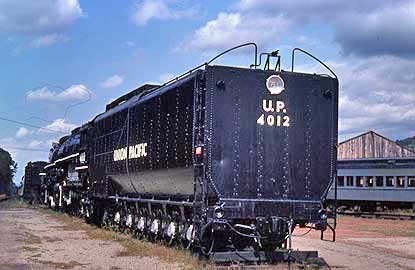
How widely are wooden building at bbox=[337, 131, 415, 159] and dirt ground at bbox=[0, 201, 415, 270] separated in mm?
41743

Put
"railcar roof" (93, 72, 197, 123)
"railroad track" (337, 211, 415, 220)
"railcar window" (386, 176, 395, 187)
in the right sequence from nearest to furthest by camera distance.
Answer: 1. "railcar roof" (93, 72, 197, 123)
2. "railroad track" (337, 211, 415, 220)
3. "railcar window" (386, 176, 395, 187)

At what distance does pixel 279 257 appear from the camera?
1230 centimetres

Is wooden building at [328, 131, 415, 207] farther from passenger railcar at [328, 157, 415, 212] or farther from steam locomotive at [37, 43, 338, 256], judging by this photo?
steam locomotive at [37, 43, 338, 256]

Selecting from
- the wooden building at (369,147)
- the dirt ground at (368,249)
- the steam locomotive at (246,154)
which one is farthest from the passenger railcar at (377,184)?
the steam locomotive at (246,154)

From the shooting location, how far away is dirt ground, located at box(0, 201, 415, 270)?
41.8 ft

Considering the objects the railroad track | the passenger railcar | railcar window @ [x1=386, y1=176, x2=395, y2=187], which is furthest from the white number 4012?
railcar window @ [x1=386, y1=176, x2=395, y2=187]

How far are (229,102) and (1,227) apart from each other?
1359cm

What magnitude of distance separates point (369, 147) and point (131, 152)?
51.0m

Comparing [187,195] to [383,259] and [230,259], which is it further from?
[383,259]

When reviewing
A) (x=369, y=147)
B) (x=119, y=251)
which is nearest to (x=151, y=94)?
(x=119, y=251)

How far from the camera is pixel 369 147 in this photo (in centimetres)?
6462

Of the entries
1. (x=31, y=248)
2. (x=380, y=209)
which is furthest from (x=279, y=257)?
(x=380, y=209)

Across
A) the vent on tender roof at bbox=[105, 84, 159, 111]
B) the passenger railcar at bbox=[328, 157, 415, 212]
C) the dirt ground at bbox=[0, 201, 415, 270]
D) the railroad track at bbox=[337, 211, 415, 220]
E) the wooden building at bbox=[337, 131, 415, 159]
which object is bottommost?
the dirt ground at bbox=[0, 201, 415, 270]

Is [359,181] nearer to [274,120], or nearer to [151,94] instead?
[151,94]
